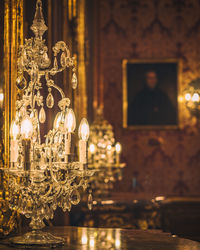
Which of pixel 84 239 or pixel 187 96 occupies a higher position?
pixel 187 96

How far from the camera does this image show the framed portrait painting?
340 inches

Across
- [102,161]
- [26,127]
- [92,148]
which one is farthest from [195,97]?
[26,127]

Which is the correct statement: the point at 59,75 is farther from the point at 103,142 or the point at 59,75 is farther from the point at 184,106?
the point at 184,106

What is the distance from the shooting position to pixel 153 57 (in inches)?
341

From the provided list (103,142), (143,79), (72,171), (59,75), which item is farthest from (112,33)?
(72,171)

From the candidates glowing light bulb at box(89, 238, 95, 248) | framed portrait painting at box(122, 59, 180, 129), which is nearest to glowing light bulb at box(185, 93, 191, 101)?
framed portrait painting at box(122, 59, 180, 129)

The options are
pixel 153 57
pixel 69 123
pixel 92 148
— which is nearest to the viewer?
pixel 69 123

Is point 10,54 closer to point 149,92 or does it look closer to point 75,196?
point 75,196

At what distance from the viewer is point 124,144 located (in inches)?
340

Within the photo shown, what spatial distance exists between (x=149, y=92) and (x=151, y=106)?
9.1 inches

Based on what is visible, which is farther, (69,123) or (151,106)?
(151,106)

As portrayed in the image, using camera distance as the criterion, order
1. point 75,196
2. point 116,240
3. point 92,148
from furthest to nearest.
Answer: point 92,148 < point 116,240 < point 75,196

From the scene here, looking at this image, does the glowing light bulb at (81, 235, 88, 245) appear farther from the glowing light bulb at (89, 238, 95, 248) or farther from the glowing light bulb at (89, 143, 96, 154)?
the glowing light bulb at (89, 143, 96, 154)

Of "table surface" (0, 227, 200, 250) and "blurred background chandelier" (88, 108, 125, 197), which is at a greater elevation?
"blurred background chandelier" (88, 108, 125, 197)
